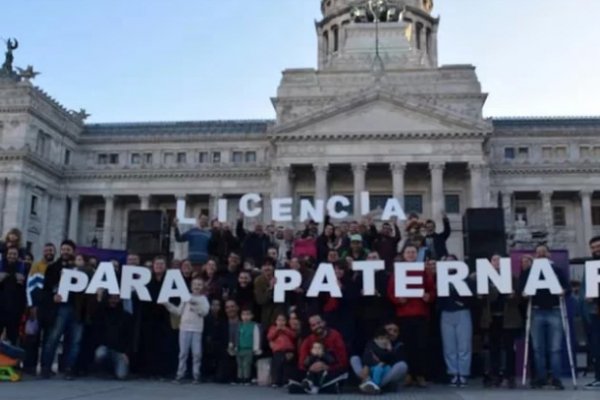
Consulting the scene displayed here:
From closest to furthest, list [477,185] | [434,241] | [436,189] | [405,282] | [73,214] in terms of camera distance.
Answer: [405,282]
[434,241]
[477,185]
[436,189]
[73,214]

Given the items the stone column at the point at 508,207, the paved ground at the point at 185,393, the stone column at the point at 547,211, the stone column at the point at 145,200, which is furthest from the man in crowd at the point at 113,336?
the stone column at the point at 547,211

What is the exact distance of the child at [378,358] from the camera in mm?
12336

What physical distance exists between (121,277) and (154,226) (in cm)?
346

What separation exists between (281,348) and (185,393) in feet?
7.39

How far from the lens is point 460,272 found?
1344 centimetres

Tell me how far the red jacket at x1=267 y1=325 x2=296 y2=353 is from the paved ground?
33.5 inches

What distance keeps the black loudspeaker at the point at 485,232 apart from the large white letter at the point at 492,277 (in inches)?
93.0

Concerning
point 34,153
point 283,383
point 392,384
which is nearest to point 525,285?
point 392,384

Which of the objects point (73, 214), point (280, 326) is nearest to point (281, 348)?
point (280, 326)

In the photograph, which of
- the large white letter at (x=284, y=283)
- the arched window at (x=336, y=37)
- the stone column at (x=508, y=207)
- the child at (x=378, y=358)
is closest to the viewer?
the child at (x=378, y=358)

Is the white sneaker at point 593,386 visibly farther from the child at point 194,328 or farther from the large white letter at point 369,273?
the child at point 194,328

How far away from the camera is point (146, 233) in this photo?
17922mm

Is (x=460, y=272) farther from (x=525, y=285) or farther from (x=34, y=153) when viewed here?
(x=34, y=153)

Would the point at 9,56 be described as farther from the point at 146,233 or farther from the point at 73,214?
the point at 146,233
